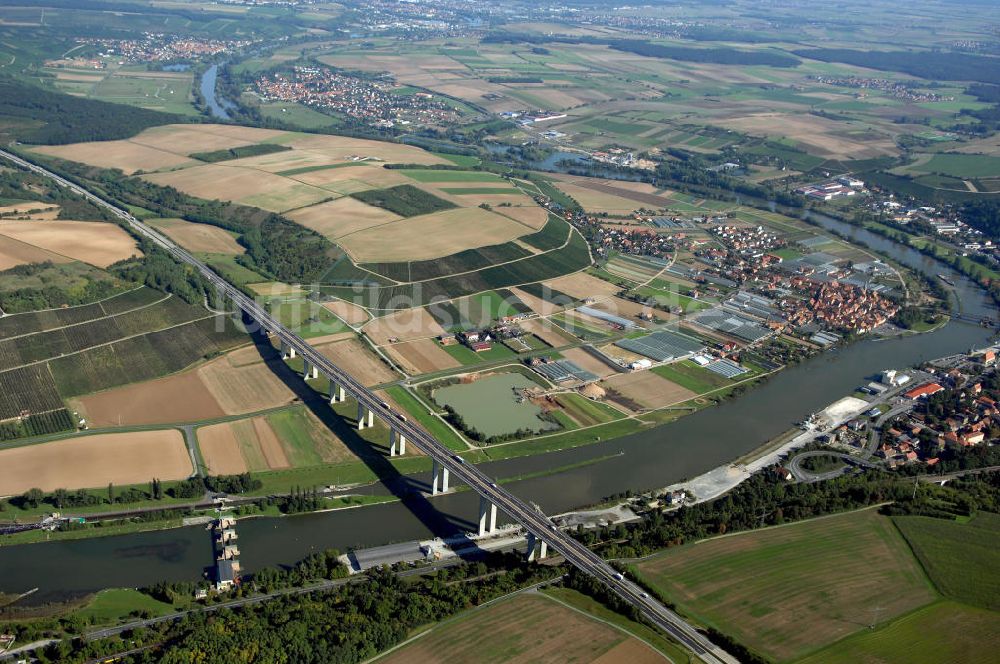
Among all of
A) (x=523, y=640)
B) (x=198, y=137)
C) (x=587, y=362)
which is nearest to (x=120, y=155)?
(x=198, y=137)

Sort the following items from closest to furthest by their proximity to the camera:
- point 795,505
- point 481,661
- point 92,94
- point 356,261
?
1. point 481,661
2. point 795,505
3. point 356,261
4. point 92,94

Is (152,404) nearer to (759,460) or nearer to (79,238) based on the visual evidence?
(79,238)

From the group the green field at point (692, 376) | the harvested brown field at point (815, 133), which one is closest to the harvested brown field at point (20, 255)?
the green field at point (692, 376)

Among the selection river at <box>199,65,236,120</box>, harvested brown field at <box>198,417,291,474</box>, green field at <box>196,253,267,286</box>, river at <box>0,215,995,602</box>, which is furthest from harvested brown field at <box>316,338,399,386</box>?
river at <box>199,65,236,120</box>

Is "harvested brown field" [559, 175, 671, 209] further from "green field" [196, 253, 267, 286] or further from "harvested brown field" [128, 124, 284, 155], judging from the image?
"harvested brown field" [128, 124, 284, 155]

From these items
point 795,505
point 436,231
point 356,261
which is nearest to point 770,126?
point 436,231

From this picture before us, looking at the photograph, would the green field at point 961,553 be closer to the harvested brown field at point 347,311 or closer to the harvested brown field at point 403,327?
the harvested brown field at point 403,327

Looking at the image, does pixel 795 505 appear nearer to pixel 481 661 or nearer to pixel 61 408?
pixel 481 661
